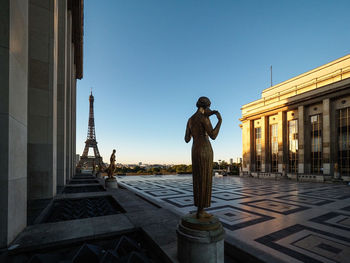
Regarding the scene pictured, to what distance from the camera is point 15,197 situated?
13.8 feet

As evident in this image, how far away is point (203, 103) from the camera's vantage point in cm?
391

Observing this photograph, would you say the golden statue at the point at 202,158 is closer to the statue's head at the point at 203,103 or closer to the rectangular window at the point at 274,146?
the statue's head at the point at 203,103

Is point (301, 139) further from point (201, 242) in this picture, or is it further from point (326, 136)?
point (201, 242)

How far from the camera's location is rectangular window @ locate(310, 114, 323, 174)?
28.9 meters

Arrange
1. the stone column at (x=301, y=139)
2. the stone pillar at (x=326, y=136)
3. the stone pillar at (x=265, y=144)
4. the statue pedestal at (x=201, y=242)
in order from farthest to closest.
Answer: the stone pillar at (x=265, y=144) < the stone column at (x=301, y=139) < the stone pillar at (x=326, y=136) < the statue pedestal at (x=201, y=242)

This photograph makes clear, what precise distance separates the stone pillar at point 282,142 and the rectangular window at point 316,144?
14.1 feet

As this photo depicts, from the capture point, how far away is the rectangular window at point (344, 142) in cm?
2558

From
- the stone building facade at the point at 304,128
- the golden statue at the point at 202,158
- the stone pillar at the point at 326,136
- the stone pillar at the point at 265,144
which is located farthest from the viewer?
the stone pillar at the point at 265,144

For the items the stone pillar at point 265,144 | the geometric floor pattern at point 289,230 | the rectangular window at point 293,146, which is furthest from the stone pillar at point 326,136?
the geometric floor pattern at point 289,230

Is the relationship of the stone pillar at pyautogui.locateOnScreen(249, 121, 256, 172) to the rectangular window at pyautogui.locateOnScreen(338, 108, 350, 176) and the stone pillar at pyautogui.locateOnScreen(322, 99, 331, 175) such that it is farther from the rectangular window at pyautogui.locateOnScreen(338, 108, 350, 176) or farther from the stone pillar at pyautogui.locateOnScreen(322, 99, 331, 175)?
the rectangular window at pyautogui.locateOnScreen(338, 108, 350, 176)

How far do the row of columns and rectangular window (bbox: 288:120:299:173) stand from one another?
505 mm

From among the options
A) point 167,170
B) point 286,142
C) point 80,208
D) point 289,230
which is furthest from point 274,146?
point 80,208

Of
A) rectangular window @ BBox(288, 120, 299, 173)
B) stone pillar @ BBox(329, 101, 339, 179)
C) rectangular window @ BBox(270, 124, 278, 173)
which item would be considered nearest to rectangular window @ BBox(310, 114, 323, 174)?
stone pillar @ BBox(329, 101, 339, 179)

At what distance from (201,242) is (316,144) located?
34883 millimetres
